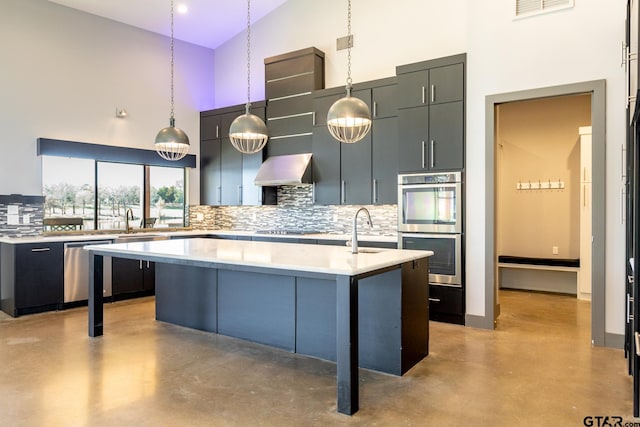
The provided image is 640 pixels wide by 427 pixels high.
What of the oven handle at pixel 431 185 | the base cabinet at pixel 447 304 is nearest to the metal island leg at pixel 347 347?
the base cabinet at pixel 447 304

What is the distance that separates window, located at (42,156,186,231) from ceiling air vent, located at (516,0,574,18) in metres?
5.52

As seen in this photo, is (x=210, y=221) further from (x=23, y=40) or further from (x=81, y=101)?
(x=23, y=40)

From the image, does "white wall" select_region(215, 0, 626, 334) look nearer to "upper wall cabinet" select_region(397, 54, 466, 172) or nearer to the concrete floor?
"upper wall cabinet" select_region(397, 54, 466, 172)

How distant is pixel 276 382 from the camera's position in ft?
10.4

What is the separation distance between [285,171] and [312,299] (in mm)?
2974

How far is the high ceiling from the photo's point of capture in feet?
19.7

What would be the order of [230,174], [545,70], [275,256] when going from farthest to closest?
[230,174]
[545,70]
[275,256]

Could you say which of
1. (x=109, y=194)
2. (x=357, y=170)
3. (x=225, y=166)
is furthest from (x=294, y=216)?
(x=109, y=194)

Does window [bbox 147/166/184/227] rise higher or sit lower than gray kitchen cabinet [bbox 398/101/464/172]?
lower

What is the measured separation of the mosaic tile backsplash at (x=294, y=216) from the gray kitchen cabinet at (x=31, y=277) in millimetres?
2509

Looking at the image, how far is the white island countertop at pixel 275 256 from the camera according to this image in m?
2.90

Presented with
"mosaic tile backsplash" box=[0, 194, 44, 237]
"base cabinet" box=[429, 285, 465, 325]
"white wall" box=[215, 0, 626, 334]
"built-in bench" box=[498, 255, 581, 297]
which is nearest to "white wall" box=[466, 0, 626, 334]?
"white wall" box=[215, 0, 626, 334]

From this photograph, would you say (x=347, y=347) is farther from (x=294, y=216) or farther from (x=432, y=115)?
(x=294, y=216)

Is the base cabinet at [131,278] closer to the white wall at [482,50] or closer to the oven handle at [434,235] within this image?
the oven handle at [434,235]
